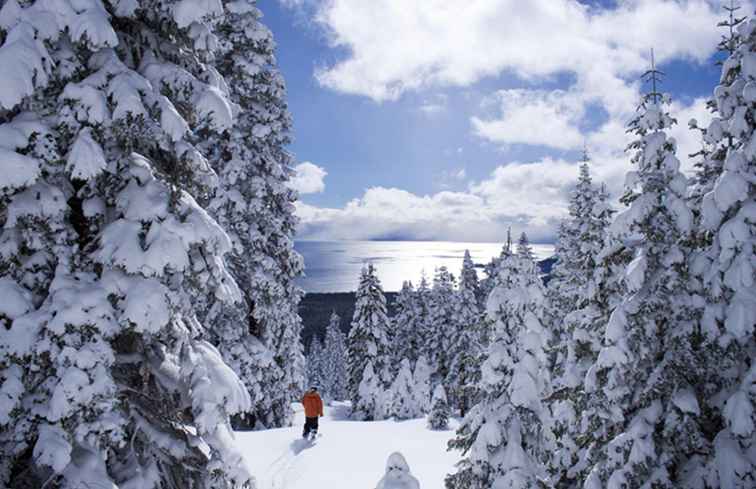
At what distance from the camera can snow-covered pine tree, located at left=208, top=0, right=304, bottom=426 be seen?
19.4 m

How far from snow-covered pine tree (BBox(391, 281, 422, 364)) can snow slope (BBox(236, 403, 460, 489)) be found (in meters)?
30.7

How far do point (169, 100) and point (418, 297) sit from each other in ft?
156

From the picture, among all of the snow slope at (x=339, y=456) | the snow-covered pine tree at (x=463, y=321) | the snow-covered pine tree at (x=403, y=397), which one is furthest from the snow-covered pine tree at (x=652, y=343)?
the snow-covered pine tree at (x=463, y=321)

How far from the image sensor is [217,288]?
7004mm

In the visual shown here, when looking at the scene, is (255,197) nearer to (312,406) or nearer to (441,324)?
(312,406)

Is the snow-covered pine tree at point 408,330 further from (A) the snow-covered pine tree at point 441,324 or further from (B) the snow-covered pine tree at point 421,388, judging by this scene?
(B) the snow-covered pine tree at point 421,388

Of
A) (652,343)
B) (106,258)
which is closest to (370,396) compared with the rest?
(652,343)

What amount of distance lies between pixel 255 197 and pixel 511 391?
42.6ft

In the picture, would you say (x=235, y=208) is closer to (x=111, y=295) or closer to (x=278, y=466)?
(x=278, y=466)

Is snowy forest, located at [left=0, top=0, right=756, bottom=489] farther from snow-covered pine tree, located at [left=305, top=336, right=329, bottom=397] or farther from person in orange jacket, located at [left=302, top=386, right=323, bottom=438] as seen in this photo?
snow-covered pine tree, located at [left=305, top=336, right=329, bottom=397]

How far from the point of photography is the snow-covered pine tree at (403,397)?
37906mm

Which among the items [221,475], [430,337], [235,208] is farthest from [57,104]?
[430,337]

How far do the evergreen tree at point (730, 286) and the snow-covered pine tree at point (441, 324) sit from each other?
35822 mm

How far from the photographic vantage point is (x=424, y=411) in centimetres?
4091
